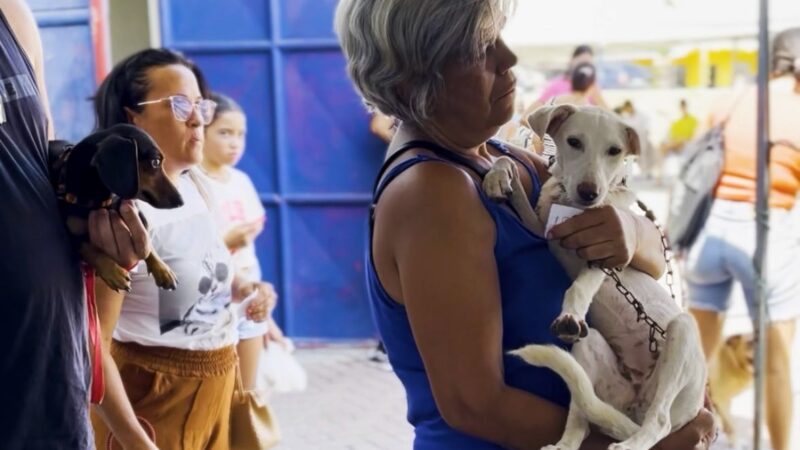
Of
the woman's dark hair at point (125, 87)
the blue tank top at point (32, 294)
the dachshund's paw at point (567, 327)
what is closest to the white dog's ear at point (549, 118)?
the dachshund's paw at point (567, 327)

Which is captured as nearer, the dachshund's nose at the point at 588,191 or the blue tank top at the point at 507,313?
the blue tank top at the point at 507,313

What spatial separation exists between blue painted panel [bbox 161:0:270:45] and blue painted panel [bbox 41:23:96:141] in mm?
1315

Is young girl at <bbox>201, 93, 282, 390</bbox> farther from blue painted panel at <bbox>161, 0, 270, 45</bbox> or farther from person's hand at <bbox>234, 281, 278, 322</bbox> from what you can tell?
blue painted panel at <bbox>161, 0, 270, 45</bbox>

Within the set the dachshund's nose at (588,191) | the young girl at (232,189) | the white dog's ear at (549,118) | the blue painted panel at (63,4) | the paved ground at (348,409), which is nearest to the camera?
the dachshund's nose at (588,191)

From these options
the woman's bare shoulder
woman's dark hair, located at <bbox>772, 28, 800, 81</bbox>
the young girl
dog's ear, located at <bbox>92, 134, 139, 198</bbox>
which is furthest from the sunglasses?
woman's dark hair, located at <bbox>772, 28, 800, 81</bbox>

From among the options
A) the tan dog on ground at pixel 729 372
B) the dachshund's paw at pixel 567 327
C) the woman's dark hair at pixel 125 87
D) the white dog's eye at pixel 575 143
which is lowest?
the tan dog on ground at pixel 729 372

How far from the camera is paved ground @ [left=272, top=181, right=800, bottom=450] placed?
4664mm

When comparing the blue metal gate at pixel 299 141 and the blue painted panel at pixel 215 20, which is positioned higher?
the blue painted panel at pixel 215 20

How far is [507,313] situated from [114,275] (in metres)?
0.68

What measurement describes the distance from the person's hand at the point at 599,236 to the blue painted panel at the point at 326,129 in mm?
4741

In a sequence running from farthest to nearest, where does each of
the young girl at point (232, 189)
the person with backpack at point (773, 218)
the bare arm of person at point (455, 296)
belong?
the person with backpack at point (773, 218) → the young girl at point (232, 189) → the bare arm of person at point (455, 296)

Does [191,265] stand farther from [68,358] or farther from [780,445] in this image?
[780,445]

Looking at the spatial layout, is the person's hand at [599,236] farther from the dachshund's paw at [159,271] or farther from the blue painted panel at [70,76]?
the blue painted panel at [70,76]

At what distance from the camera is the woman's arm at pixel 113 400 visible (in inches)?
74.4
